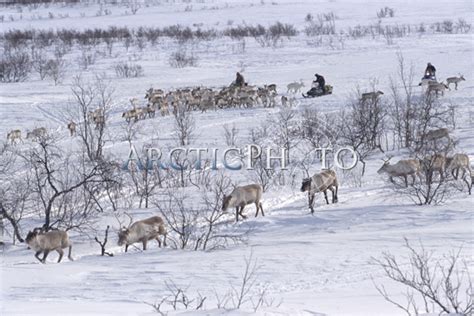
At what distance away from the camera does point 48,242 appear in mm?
12656

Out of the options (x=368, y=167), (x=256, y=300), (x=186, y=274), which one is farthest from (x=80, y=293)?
(x=368, y=167)

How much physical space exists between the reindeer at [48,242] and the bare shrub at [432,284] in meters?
5.13

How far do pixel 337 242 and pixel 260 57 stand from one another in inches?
1389

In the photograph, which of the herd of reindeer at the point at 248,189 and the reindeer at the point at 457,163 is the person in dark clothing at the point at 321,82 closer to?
the herd of reindeer at the point at 248,189

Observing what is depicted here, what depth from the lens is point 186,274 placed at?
1041 centimetres

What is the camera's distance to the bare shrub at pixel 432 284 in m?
6.82

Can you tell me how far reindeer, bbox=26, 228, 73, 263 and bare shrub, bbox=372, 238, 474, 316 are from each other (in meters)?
5.13

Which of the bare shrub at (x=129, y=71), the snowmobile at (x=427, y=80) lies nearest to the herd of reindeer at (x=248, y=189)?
the snowmobile at (x=427, y=80)

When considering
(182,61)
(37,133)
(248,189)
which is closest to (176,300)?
(248,189)

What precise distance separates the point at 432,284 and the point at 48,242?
6.47 m

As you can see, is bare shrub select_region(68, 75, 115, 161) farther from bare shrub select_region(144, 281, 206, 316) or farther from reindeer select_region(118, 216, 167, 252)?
bare shrub select_region(144, 281, 206, 316)

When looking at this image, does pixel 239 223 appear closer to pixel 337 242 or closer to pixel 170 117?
pixel 337 242

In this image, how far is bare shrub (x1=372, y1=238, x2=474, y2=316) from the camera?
6.82 metres

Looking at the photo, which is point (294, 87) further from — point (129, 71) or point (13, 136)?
point (129, 71)
